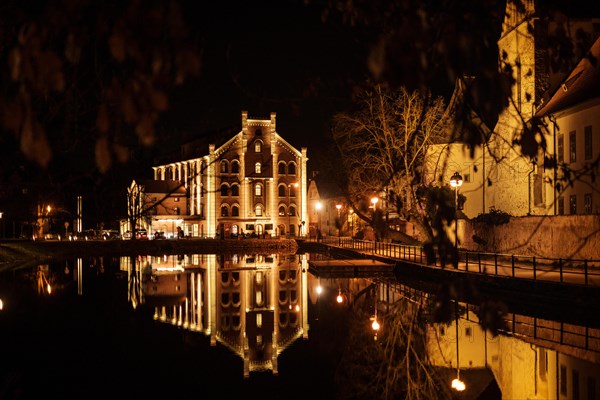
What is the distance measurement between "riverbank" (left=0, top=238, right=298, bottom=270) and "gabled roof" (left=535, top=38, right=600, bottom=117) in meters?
37.2

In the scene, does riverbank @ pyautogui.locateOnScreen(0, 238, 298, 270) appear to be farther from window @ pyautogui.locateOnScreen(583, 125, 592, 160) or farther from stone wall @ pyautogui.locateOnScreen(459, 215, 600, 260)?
window @ pyautogui.locateOnScreen(583, 125, 592, 160)

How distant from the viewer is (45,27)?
4.06 meters

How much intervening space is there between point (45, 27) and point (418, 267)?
30886mm

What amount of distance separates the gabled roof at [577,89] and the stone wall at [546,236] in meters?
7.28

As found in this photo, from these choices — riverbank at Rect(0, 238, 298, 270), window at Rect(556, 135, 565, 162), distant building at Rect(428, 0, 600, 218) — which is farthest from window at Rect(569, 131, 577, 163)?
riverbank at Rect(0, 238, 298, 270)

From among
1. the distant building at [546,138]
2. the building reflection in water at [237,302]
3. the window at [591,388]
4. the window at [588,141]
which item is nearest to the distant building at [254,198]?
the building reflection in water at [237,302]

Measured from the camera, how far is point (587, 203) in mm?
33031

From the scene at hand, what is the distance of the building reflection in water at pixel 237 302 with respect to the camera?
814 inches

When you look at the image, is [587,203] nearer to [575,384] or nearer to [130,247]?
[575,384]

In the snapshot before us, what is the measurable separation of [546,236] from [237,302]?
48.5ft

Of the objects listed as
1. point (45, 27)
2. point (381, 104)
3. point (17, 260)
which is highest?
point (381, 104)

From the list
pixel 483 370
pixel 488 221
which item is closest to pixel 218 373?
pixel 483 370

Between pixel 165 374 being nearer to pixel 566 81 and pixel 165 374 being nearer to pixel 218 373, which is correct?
pixel 218 373

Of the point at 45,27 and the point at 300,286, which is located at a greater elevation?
the point at 45,27
